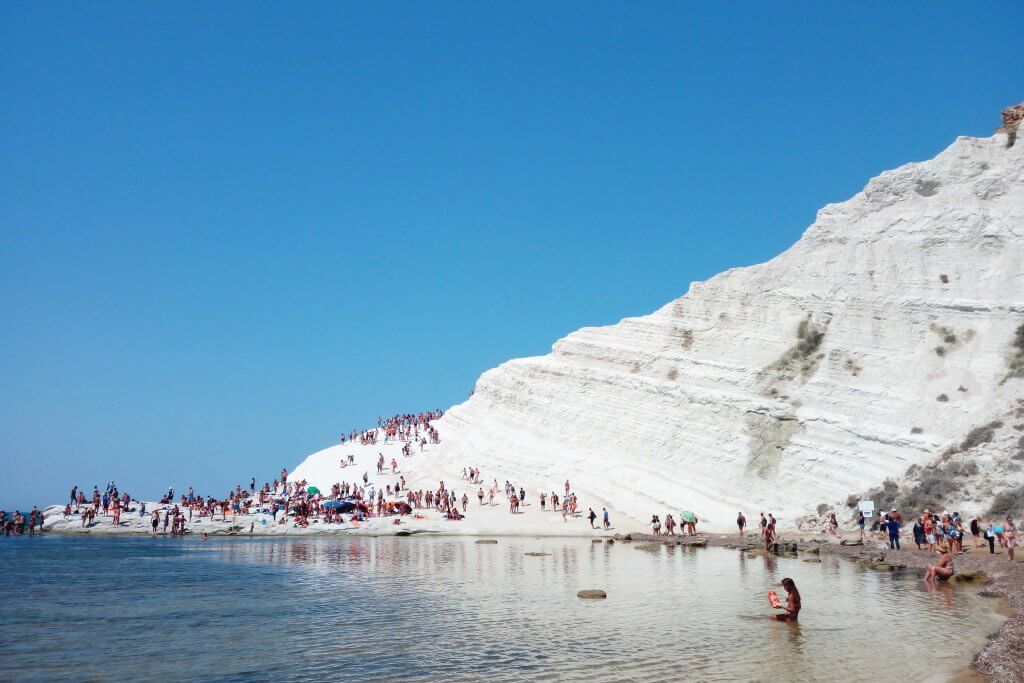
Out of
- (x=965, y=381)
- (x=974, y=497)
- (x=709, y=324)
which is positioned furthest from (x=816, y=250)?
(x=974, y=497)

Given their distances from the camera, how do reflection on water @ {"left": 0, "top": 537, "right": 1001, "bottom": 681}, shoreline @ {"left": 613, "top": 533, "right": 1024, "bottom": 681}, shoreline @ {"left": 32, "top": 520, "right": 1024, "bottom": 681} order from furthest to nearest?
reflection on water @ {"left": 0, "top": 537, "right": 1001, "bottom": 681} → shoreline @ {"left": 32, "top": 520, "right": 1024, "bottom": 681} → shoreline @ {"left": 613, "top": 533, "right": 1024, "bottom": 681}

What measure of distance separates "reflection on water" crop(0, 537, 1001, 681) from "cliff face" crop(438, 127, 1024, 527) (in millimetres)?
→ 11068

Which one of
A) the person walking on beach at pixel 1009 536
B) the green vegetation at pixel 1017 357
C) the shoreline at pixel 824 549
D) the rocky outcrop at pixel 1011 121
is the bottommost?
the shoreline at pixel 824 549

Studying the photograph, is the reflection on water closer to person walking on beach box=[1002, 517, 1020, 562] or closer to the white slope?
person walking on beach box=[1002, 517, 1020, 562]

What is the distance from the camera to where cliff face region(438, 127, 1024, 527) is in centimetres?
3338

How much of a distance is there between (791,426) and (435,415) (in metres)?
28.4

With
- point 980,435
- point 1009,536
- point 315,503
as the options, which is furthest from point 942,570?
point 315,503

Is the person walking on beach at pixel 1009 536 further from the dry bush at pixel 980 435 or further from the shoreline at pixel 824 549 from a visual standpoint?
the dry bush at pixel 980 435

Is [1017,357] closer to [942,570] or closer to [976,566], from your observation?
[976,566]

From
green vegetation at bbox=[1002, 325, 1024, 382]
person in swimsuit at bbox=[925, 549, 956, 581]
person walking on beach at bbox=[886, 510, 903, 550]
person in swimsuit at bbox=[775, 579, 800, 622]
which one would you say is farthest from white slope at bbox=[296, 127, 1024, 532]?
person in swimsuit at bbox=[775, 579, 800, 622]

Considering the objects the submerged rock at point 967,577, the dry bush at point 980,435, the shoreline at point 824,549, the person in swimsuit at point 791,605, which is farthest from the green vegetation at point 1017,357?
the person in swimsuit at point 791,605

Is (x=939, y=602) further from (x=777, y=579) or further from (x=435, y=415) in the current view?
(x=435, y=415)

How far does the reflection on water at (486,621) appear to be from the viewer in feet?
35.3

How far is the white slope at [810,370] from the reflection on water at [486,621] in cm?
1122
